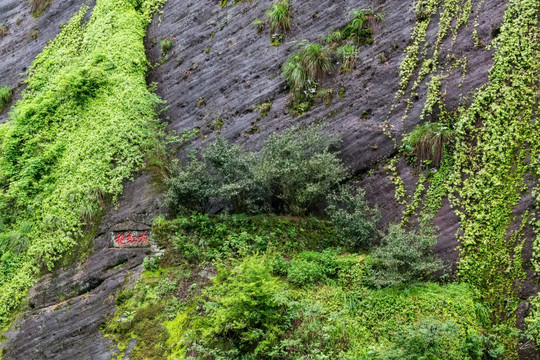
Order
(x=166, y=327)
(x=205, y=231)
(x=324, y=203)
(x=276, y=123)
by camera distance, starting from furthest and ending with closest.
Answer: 1. (x=276, y=123)
2. (x=324, y=203)
3. (x=205, y=231)
4. (x=166, y=327)

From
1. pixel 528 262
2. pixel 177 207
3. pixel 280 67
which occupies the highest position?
pixel 280 67

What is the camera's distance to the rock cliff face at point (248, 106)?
8008 mm

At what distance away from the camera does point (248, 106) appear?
421 inches

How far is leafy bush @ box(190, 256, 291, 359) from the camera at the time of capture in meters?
5.61

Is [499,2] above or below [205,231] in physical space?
above

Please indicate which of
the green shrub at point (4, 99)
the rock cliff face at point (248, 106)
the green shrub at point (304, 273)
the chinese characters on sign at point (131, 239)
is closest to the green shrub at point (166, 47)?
the rock cliff face at point (248, 106)

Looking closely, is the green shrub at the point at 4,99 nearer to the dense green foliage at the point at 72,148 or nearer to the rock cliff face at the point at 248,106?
the dense green foliage at the point at 72,148

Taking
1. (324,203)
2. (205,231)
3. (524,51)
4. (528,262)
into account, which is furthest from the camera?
(324,203)

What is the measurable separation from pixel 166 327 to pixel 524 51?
292 inches

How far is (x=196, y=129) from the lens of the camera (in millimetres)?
11234

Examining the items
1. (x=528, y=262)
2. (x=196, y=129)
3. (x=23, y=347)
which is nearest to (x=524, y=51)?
(x=528, y=262)

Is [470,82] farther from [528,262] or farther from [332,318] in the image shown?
[332,318]

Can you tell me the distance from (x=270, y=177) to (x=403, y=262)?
289cm

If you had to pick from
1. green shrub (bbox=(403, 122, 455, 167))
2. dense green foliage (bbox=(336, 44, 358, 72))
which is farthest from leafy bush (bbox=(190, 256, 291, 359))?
dense green foliage (bbox=(336, 44, 358, 72))
